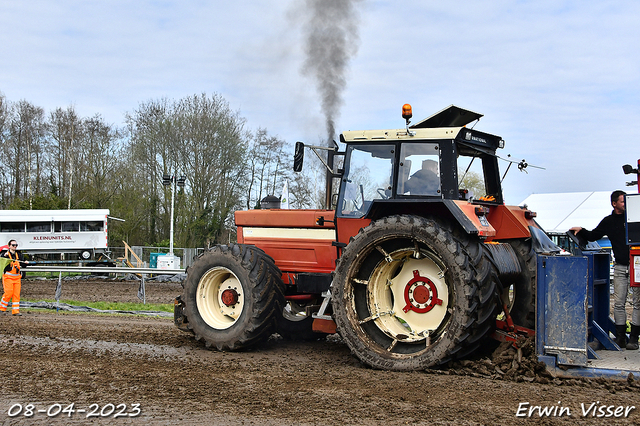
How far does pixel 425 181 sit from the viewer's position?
19.7ft

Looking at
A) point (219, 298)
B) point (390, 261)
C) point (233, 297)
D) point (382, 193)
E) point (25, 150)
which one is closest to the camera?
point (390, 261)

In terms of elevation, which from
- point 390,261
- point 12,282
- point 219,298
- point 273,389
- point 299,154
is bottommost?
point 273,389

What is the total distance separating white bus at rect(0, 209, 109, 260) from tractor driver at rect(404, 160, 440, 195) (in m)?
27.1

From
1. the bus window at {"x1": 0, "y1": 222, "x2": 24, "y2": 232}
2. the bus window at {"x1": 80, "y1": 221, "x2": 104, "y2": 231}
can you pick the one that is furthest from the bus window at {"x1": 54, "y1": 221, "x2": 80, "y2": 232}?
the bus window at {"x1": 0, "y1": 222, "x2": 24, "y2": 232}

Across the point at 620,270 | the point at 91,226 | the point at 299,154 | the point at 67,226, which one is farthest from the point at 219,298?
the point at 67,226

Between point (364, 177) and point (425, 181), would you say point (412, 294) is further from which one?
point (364, 177)

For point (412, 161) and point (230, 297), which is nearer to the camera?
point (412, 161)

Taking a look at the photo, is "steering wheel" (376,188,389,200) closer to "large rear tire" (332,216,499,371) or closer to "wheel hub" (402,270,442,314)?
"large rear tire" (332,216,499,371)

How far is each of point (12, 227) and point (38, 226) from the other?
4.10 ft

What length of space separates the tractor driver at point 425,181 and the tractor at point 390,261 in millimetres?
→ 11

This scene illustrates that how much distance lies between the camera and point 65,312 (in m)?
11.9

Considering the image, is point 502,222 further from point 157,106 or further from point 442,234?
point 157,106

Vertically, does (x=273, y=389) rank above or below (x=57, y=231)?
below

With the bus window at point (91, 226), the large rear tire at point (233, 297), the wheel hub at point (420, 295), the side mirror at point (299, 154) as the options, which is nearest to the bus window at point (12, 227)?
the bus window at point (91, 226)
